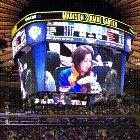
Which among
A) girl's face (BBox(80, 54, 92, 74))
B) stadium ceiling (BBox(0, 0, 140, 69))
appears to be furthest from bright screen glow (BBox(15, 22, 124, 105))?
stadium ceiling (BBox(0, 0, 140, 69))

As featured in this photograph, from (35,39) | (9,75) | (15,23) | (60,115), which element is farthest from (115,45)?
(60,115)

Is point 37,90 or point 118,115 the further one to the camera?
point 118,115

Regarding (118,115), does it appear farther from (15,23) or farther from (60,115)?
(15,23)

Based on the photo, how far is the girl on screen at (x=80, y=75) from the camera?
4137 mm

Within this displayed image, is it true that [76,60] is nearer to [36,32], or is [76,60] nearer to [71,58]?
[71,58]

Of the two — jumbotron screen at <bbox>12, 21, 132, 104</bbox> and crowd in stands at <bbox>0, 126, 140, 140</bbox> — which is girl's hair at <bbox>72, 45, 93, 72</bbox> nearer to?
jumbotron screen at <bbox>12, 21, 132, 104</bbox>

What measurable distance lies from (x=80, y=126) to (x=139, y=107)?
1.82 meters

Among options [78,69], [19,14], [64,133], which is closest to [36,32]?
[19,14]

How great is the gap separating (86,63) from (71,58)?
0.17 meters

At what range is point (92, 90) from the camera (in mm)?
4215

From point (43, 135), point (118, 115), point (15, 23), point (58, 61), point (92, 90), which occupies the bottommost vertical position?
point (43, 135)

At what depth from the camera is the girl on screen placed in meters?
4.14

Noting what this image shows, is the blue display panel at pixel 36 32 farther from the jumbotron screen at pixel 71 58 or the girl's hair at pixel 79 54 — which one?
the girl's hair at pixel 79 54

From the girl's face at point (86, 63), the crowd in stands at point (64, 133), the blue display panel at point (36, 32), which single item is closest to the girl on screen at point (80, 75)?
the girl's face at point (86, 63)
